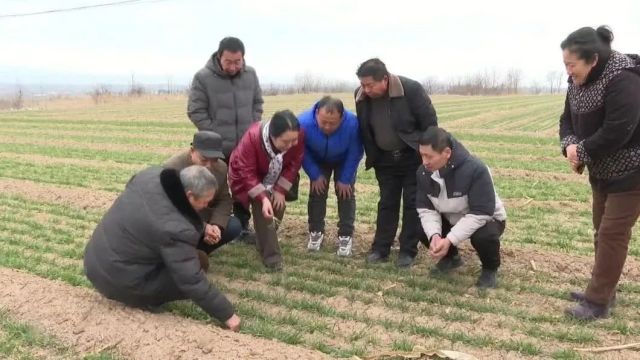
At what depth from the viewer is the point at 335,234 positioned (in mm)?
6277

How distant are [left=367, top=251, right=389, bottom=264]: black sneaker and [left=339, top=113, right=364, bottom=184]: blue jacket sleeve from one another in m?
0.71

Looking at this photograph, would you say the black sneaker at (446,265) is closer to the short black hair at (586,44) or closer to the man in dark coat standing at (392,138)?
the man in dark coat standing at (392,138)

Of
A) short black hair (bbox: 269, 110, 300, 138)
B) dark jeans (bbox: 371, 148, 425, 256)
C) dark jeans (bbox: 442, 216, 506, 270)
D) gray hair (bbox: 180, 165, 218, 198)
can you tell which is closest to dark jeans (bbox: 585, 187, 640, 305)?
dark jeans (bbox: 442, 216, 506, 270)

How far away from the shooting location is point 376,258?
5391mm

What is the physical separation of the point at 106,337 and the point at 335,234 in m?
3.01

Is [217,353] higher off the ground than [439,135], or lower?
lower

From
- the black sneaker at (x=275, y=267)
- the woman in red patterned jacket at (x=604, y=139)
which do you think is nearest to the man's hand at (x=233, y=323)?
the black sneaker at (x=275, y=267)

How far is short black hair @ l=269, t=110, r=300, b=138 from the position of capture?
179 inches

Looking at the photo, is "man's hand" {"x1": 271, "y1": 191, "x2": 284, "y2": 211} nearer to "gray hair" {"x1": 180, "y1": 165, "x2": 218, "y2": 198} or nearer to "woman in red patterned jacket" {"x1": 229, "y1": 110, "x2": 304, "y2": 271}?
"woman in red patterned jacket" {"x1": 229, "y1": 110, "x2": 304, "y2": 271}

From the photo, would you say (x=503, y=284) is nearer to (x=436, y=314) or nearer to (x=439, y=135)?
(x=436, y=314)

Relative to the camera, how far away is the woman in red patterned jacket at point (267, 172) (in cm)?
477

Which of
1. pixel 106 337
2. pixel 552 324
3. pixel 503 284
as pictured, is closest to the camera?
pixel 106 337

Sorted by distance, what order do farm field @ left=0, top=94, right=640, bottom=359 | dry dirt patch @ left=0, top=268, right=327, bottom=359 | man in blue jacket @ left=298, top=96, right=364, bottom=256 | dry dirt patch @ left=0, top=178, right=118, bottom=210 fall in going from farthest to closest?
dry dirt patch @ left=0, top=178, right=118, bottom=210, man in blue jacket @ left=298, top=96, right=364, bottom=256, farm field @ left=0, top=94, right=640, bottom=359, dry dirt patch @ left=0, top=268, right=327, bottom=359

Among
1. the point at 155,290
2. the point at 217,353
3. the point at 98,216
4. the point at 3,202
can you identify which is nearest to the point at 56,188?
the point at 3,202
